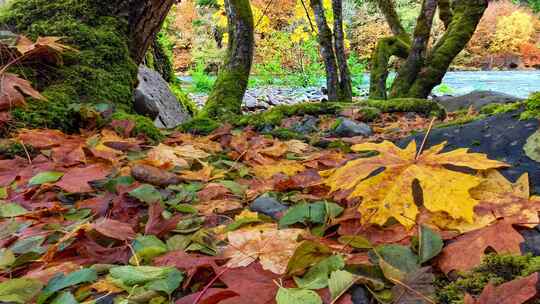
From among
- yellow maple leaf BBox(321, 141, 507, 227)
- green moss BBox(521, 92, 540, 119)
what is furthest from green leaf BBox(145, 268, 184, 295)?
green moss BBox(521, 92, 540, 119)

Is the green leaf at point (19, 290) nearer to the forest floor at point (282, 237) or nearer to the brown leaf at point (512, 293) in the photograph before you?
the forest floor at point (282, 237)

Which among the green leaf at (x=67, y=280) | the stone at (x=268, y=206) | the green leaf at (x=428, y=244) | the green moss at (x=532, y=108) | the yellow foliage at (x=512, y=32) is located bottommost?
the stone at (x=268, y=206)

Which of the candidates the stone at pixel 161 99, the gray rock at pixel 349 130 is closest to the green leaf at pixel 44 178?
the gray rock at pixel 349 130

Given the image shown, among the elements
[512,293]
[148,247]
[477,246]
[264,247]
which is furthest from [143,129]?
[512,293]

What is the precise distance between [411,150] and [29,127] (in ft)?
4.76

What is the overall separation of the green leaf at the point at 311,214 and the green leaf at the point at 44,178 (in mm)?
663

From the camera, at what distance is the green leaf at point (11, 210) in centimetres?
94

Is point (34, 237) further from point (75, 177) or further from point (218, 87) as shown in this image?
point (218, 87)

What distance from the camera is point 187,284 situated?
0.61m

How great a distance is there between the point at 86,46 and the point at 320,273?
77.9 inches

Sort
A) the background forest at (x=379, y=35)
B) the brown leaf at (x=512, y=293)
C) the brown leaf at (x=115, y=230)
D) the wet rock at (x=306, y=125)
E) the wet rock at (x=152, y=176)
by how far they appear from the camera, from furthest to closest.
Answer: the background forest at (x=379, y=35), the wet rock at (x=306, y=125), the wet rock at (x=152, y=176), the brown leaf at (x=115, y=230), the brown leaf at (x=512, y=293)

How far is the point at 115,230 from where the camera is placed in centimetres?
79

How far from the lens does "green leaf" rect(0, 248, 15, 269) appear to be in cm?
72

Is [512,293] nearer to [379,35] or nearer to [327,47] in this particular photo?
[327,47]
